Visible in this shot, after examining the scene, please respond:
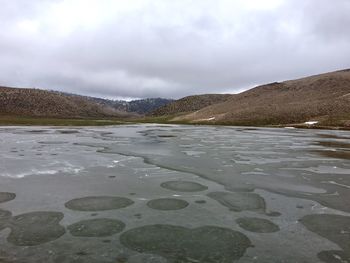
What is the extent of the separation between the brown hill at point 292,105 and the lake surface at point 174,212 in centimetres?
6311

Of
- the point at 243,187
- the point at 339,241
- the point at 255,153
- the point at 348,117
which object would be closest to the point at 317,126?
the point at 348,117

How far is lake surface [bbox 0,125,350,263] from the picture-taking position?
8.27m

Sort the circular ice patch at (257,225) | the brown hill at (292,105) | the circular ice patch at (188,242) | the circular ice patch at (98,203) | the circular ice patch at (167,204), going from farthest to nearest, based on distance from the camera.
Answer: the brown hill at (292,105) → the circular ice patch at (167,204) → the circular ice patch at (98,203) → the circular ice patch at (257,225) → the circular ice patch at (188,242)

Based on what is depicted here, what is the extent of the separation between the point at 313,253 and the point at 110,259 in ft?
14.0

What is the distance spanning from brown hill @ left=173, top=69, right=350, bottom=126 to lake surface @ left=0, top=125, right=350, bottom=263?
6311cm

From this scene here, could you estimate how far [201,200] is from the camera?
12.8 metres

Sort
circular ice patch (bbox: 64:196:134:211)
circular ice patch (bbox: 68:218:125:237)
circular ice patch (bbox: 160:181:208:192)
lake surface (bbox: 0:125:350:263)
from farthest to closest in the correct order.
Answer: circular ice patch (bbox: 160:181:208:192) → circular ice patch (bbox: 64:196:134:211) → circular ice patch (bbox: 68:218:125:237) → lake surface (bbox: 0:125:350:263)

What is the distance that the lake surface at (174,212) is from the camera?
325 inches

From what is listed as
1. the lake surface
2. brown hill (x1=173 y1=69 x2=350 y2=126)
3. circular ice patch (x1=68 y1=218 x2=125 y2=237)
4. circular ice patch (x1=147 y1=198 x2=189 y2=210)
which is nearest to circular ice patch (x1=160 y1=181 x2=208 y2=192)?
the lake surface

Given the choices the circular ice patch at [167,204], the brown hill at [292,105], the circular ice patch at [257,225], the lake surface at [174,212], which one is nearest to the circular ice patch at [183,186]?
the lake surface at [174,212]

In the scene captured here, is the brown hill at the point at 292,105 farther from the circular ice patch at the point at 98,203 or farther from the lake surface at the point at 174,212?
the circular ice patch at the point at 98,203

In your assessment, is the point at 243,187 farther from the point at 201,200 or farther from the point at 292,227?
the point at 292,227

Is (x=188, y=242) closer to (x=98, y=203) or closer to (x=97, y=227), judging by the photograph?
(x=97, y=227)

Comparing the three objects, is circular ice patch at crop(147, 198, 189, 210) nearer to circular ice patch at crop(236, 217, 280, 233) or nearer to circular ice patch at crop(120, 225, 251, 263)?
circular ice patch at crop(120, 225, 251, 263)
